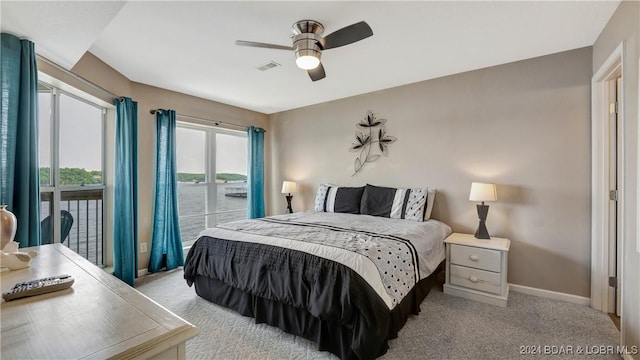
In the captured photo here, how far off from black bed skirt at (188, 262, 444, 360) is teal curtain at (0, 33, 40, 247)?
137cm

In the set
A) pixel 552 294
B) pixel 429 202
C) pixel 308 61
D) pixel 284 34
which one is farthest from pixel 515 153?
pixel 284 34

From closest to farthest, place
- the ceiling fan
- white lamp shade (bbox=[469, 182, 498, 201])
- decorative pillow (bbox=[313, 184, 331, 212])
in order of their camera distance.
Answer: the ceiling fan < white lamp shade (bbox=[469, 182, 498, 201]) < decorative pillow (bbox=[313, 184, 331, 212])

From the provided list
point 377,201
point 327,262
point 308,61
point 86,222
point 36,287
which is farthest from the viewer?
point 377,201

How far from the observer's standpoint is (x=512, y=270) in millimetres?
2930

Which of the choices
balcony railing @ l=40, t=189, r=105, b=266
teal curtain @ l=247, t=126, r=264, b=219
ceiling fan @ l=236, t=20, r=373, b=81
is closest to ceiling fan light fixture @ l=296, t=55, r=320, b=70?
ceiling fan @ l=236, t=20, r=373, b=81

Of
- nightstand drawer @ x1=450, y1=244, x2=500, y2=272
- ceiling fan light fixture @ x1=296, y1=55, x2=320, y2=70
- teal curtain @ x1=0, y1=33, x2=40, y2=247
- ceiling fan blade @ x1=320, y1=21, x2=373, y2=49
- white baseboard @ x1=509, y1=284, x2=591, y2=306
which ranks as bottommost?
white baseboard @ x1=509, y1=284, x2=591, y2=306

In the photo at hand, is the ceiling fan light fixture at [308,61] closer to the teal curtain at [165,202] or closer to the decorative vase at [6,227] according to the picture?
the decorative vase at [6,227]

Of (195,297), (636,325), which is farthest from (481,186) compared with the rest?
(195,297)

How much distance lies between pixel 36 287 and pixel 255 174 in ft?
12.7

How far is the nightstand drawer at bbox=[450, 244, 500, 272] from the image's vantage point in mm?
2576

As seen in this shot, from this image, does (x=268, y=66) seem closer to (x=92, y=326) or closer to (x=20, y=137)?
(x=20, y=137)

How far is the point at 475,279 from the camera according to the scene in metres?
2.66

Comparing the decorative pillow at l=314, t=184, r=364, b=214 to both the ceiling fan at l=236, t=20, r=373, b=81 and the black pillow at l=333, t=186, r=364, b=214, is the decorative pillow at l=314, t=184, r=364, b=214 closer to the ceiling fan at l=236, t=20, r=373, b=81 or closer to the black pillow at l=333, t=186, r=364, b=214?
the black pillow at l=333, t=186, r=364, b=214

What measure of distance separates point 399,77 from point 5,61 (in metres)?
3.40
